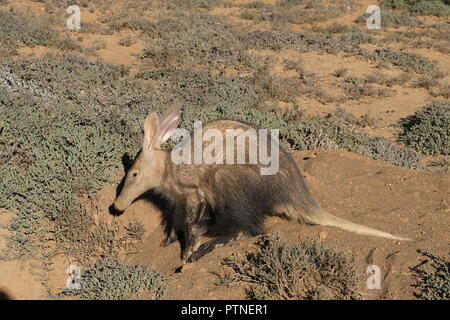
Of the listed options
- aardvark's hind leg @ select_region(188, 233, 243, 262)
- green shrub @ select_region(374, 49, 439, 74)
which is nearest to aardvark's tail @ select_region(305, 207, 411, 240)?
aardvark's hind leg @ select_region(188, 233, 243, 262)

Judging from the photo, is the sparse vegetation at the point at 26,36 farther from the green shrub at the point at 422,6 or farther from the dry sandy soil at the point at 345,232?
the green shrub at the point at 422,6

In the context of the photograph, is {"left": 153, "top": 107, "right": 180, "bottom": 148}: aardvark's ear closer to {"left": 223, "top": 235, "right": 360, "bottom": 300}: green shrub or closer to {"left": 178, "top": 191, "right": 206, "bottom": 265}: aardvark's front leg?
{"left": 178, "top": 191, "right": 206, "bottom": 265}: aardvark's front leg

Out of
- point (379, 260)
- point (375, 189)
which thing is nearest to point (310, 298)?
point (379, 260)

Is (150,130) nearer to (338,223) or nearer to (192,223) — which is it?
(192,223)

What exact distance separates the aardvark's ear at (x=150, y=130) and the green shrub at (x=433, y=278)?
2.60 meters

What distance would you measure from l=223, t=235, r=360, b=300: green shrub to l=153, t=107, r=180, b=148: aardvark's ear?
1564 millimetres

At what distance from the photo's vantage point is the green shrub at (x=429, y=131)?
8.02m

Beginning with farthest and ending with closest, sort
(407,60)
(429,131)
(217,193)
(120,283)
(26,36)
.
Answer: (407,60) < (26,36) < (429,131) < (217,193) < (120,283)

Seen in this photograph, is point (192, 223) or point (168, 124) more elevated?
point (168, 124)

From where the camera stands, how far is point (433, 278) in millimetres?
3703

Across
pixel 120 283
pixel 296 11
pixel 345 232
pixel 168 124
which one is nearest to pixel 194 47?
pixel 296 11

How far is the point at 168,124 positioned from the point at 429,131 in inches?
203

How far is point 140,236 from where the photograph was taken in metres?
5.57

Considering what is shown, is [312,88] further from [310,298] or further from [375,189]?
[310,298]
